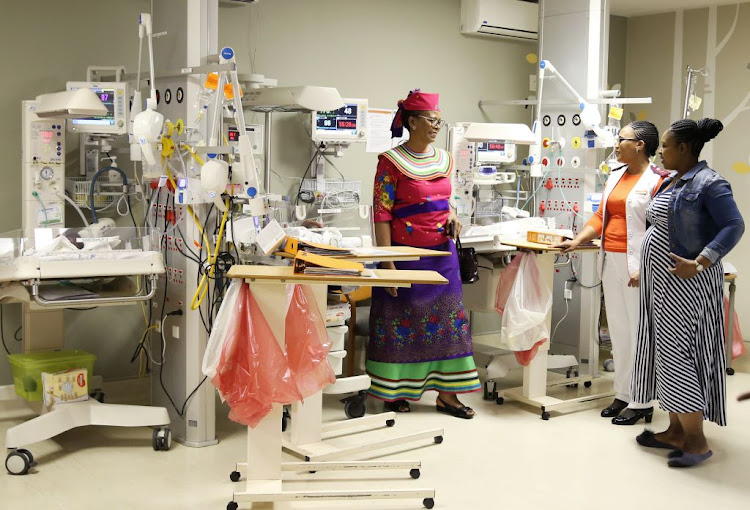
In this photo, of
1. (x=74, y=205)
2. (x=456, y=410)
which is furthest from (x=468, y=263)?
(x=74, y=205)

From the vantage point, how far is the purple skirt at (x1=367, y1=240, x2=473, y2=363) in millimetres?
4785

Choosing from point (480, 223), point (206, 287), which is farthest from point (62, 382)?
point (480, 223)

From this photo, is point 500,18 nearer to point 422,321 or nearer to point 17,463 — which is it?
point 422,321

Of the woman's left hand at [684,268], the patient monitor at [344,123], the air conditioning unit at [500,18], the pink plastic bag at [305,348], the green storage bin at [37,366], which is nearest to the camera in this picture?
the pink plastic bag at [305,348]

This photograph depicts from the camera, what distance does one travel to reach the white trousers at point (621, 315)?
4.81 m

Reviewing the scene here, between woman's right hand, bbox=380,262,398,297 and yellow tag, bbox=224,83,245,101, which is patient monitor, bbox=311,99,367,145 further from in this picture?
yellow tag, bbox=224,83,245,101

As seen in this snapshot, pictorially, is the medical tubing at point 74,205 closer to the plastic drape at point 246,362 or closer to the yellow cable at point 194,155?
the yellow cable at point 194,155

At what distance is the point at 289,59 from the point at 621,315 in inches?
108

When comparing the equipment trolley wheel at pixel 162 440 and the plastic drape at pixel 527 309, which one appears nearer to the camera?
the equipment trolley wheel at pixel 162 440

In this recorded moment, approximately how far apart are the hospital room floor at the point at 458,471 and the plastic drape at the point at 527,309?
0.45m

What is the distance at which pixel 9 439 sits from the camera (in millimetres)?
3912

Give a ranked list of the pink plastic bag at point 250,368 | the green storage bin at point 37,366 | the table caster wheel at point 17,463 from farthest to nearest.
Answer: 1. the green storage bin at point 37,366
2. the table caster wheel at point 17,463
3. the pink plastic bag at point 250,368

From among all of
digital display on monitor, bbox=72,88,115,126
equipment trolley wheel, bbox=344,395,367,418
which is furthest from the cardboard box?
digital display on monitor, bbox=72,88,115,126

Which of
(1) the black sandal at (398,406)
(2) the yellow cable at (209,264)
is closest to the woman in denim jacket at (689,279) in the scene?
(1) the black sandal at (398,406)
